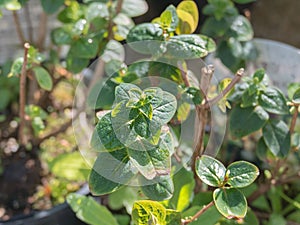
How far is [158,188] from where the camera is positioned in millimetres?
840

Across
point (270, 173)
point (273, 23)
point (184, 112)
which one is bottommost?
point (273, 23)

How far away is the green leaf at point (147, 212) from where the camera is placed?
2.68ft

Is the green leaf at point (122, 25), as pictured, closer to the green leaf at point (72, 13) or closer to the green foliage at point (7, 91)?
the green leaf at point (72, 13)

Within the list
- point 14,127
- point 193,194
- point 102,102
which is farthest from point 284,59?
point 14,127

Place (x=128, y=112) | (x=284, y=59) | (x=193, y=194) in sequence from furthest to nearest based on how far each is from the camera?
(x=284, y=59) → (x=193, y=194) → (x=128, y=112)

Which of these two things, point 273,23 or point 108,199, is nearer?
point 108,199

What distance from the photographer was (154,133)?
0.77 meters

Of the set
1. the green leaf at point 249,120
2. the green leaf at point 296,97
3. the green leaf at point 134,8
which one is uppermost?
the green leaf at point 134,8

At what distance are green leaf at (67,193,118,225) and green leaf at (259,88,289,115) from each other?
0.36m

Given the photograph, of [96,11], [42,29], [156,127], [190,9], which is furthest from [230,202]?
[42,29]

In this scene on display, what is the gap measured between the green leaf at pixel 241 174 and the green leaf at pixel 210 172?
0.01 meters

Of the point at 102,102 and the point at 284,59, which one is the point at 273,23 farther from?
the point at 102,102

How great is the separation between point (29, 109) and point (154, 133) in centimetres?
44

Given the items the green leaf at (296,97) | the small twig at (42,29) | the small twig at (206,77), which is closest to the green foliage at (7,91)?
the small twig at (42,29)
